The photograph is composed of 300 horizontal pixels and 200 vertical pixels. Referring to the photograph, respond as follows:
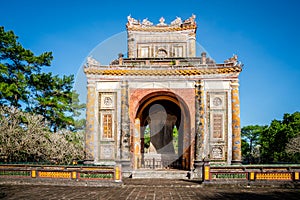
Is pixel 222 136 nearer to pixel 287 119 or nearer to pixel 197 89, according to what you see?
pixel 197 89

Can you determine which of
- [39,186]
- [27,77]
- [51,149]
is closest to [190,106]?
[51,149]

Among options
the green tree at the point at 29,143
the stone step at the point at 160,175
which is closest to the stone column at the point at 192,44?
the stone step at the point at 160,175

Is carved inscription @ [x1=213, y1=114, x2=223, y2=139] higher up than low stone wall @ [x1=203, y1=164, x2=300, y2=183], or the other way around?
carved inscription @ [x1=213, y1=114, x2=223, y2=139]

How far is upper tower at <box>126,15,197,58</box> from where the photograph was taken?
2662cm

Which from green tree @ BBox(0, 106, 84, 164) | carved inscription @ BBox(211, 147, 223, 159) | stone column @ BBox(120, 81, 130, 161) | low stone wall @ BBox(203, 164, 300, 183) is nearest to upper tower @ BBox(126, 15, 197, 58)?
stone column @ BBox(120, 81, 130, 161)

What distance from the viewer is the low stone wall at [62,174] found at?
44.8ft

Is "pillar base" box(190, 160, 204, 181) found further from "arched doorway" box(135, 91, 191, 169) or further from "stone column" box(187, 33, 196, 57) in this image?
"stone column" box(187, 33, 196, 57)

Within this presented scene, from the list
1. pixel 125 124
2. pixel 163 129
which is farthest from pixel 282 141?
pixel 125 124

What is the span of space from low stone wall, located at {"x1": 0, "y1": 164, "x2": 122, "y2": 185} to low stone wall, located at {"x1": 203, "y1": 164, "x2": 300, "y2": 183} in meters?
4.66

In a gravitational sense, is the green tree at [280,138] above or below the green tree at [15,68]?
below

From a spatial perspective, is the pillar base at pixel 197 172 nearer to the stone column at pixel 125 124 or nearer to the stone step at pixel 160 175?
the stone step at pixel 160 175

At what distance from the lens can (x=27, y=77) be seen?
80.0 ft

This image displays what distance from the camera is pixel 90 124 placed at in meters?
20.1

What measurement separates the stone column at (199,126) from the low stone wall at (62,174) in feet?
22.7
